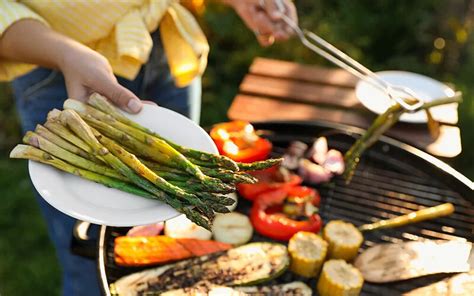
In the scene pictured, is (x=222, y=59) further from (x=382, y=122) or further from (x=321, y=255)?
(x=321, y=255)

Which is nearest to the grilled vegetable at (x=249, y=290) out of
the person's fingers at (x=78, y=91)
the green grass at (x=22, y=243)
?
the person's fingers at (x=78, y=91)

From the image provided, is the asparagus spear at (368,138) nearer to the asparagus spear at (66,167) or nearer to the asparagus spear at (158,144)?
the asparagus spear at (158,144)

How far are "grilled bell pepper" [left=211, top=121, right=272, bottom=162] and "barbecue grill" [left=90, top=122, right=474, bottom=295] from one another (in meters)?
0.20

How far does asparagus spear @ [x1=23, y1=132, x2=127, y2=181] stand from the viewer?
1918mm

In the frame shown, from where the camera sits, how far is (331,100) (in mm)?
3680

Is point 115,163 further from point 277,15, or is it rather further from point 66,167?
point 277,15

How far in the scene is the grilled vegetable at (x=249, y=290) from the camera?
2121mm

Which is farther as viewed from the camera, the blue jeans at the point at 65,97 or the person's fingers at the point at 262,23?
the person's fingers at the point at 262,23

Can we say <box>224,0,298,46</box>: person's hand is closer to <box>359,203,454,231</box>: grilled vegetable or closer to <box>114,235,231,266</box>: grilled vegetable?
<box>359,203,454,231</box>: grilled vegetable

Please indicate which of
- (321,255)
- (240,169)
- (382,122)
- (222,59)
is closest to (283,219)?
(321,255)

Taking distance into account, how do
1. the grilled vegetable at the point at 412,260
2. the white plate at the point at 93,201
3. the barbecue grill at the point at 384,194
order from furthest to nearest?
→ the barbecue grill at the point at 384,194, the grilled vegetable at the point at 412,260, the white plate at the point at 93,201

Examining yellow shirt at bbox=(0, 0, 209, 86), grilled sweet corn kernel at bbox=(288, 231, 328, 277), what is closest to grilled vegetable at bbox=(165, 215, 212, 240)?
grilled sweet corn kernel at bbox=(288, 231, 328, 277)

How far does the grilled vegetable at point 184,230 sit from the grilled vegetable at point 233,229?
5 centimetres

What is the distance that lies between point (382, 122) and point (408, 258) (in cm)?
72
